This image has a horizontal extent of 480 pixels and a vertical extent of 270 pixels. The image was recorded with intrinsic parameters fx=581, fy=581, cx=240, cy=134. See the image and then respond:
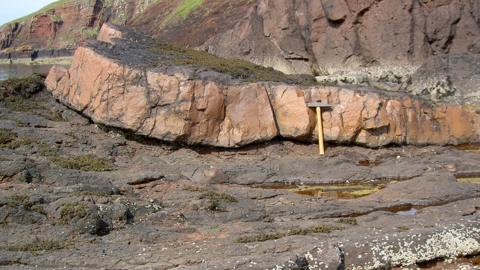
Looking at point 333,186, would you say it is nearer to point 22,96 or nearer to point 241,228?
point 241,228

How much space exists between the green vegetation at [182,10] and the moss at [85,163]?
6371cm

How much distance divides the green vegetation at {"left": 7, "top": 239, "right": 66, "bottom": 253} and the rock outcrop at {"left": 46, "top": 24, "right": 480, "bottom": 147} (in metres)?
12.1

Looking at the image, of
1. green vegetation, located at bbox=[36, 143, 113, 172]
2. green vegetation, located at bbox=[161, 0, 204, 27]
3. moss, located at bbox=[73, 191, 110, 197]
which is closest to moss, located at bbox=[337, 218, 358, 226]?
moss, located at bbox=[73, 191, 110, 197]

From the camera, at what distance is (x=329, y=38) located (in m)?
43.2

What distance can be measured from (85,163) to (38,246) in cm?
882

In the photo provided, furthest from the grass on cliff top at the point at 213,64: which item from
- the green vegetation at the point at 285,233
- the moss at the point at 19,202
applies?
the green vegetation at the point at 285,233

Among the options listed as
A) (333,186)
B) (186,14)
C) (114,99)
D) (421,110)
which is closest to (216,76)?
(114,99)

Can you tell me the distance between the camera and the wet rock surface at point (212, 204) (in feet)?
34.3

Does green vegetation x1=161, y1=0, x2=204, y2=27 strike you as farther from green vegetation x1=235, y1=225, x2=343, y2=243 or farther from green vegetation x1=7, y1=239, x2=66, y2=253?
green vegetation x1=7, y1=239, x2=66, y2=253

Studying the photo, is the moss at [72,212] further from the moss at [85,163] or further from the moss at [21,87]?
the moss at [21,87]

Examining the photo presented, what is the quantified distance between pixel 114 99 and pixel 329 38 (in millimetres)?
23509

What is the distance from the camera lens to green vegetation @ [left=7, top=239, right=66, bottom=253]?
1098cm

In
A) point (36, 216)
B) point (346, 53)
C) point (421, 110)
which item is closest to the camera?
point (36, 216)

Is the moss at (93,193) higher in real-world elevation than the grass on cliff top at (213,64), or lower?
lower
